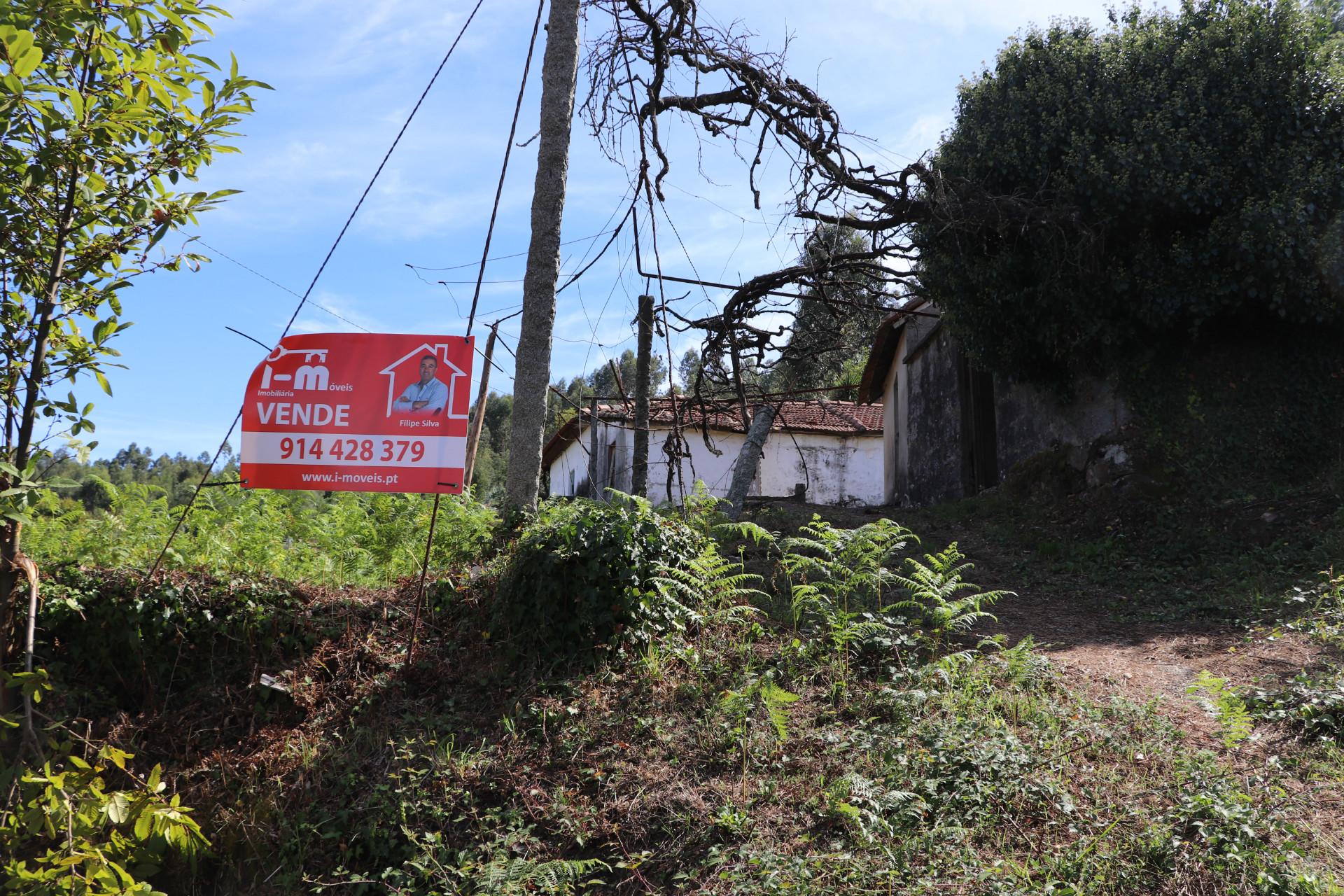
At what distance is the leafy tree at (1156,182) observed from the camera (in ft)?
31.8

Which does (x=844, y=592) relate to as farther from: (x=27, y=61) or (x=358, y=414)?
(x=27, y=61)

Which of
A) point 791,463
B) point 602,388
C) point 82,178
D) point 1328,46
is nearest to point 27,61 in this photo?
point 82,178

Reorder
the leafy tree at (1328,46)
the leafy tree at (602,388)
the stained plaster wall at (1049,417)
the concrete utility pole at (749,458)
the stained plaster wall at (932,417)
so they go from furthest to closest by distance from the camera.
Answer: the leafy tree at (602,388) → the stained plaster wall at (932,417) → the stained plaster wall at (1049,417) → the leafy tree at (1328,46) → the concrete utility pole at (749,458)

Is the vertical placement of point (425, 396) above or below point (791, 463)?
below

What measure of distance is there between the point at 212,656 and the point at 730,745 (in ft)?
11.4

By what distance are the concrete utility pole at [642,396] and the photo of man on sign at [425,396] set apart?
4105 millimetres

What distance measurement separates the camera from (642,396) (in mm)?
10383

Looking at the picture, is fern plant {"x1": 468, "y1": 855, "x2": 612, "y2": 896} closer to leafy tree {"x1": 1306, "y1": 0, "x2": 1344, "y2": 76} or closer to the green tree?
the green tree

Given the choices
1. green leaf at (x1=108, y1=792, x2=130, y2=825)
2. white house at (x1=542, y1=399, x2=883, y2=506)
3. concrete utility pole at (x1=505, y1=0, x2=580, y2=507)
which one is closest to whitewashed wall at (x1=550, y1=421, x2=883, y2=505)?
white house at (x1=542, y1=399, x2=883, y2=506)

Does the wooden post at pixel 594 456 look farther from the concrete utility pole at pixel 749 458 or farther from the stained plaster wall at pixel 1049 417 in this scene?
the stained plaster wall at pixel 1049 417

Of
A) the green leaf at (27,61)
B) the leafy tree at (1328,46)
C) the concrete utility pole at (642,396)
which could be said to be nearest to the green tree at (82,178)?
the green leaf at (27,61)

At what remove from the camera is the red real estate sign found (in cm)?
563

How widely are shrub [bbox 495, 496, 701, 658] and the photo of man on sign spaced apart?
3.51 ft

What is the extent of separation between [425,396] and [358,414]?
0.44m
